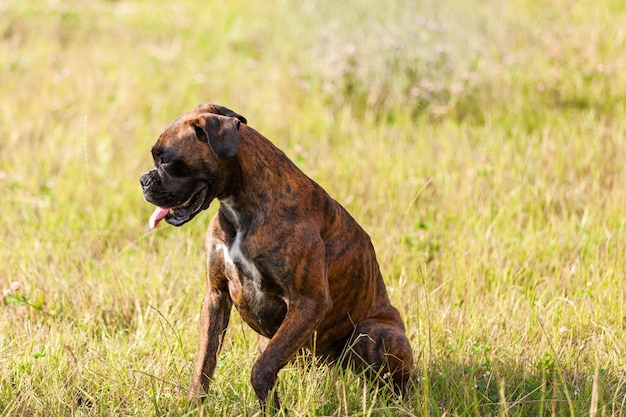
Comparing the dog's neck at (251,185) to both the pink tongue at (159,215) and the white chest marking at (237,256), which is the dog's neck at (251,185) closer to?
the white chest marking at (237,256)

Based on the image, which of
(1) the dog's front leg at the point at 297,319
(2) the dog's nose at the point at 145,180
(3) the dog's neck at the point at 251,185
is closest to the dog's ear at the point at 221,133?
(3) the dog's neck at the point at 251,185

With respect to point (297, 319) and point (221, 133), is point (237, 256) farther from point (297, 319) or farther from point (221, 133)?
point (221, 133)

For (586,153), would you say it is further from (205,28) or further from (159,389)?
(205,28)

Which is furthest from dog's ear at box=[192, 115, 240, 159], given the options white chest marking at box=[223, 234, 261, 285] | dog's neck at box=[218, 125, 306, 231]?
white chest marking at box=[223, 234, 261, 285]

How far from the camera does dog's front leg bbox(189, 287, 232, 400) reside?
391 centimetres

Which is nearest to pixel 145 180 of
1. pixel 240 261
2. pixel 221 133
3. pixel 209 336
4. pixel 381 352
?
pixel 221 133

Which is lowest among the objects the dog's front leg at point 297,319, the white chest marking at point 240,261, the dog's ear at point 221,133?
the dog's front leg at point 297,319

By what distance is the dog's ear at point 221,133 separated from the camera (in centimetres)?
355

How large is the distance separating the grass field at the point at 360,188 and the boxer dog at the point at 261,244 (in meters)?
0.23

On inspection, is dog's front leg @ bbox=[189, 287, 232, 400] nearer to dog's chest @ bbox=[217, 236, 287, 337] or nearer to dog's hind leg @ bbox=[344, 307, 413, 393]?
dog's chest @ bbox=[217, 236, 287, 337]

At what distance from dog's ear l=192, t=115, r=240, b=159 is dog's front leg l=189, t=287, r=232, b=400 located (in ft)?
2.64

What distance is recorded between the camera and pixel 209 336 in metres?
4.00

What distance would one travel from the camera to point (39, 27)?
10.9 m

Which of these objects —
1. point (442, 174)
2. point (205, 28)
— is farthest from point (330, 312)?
point (205, 28)
